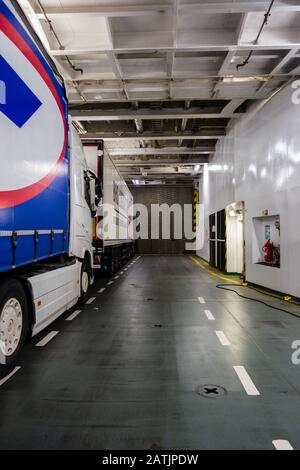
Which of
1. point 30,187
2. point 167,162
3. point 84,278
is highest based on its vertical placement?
point 167,162

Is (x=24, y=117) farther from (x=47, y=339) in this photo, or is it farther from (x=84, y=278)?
(x=84, y=278)

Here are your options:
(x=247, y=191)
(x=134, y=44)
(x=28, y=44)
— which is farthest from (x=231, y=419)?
(x=247, y=191)

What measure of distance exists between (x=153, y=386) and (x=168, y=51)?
6093 millimetres

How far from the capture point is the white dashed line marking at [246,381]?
3.31m

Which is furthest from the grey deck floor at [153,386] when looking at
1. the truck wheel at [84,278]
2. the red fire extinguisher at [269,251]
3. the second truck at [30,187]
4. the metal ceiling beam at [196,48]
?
the metal ceiling beam at [196,48]

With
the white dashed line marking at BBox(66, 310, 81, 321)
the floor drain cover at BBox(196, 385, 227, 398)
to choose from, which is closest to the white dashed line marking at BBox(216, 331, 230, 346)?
the floor drain cover at BBox(196, 385, 227, 398)

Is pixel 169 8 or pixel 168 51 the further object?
pixel 168 51

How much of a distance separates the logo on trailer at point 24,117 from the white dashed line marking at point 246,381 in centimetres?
311

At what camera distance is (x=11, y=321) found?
3631 millimetres

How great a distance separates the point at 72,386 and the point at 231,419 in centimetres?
165

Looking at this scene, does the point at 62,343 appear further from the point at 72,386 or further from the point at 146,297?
the point at 146,297

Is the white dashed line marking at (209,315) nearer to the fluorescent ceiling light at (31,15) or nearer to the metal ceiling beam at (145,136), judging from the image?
the fluorescent ceiling light at (31,15)

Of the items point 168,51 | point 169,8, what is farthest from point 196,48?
point 169,8

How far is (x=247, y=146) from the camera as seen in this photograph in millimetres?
10438
